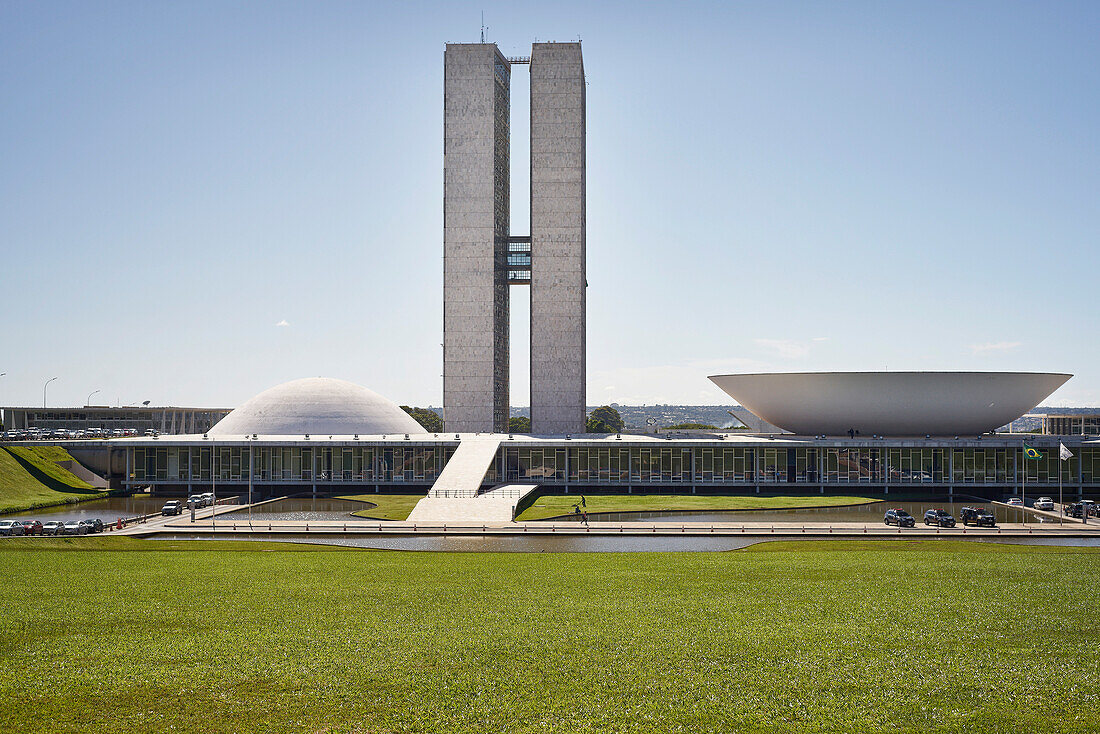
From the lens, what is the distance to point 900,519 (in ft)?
140

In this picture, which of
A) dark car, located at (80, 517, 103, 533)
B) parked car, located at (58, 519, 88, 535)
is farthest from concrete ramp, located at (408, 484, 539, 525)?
parked car, located at (58, 519, 88, 535)

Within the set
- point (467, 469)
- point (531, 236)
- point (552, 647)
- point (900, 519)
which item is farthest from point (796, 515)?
point (531, 236)

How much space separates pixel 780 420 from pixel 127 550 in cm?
4923

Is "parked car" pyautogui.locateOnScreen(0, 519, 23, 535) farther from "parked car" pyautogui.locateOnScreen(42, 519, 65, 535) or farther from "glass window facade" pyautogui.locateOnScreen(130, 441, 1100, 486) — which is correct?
"glass window facade" pyautogui.locateOnScreen(130, 441, 1100, 486)

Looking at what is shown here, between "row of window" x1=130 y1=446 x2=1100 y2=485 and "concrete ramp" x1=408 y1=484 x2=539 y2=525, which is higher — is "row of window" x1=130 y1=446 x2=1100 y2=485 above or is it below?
above

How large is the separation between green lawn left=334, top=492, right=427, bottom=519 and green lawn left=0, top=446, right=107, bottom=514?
18.0 m

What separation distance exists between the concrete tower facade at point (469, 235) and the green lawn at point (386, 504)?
32016 millimetres

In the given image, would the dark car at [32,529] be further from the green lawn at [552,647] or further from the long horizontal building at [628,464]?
the long horizontal building at [628,464]

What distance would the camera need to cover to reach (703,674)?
55.6 ft

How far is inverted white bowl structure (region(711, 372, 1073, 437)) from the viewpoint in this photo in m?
63.2

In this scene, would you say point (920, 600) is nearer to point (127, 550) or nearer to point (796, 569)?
point (796, 569)

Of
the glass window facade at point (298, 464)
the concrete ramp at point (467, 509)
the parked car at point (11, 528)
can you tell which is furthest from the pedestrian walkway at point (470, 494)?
the parked car at point (11, 528)

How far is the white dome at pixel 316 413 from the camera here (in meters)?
77.2

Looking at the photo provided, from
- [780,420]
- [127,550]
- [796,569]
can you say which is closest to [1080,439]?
[780,420]
